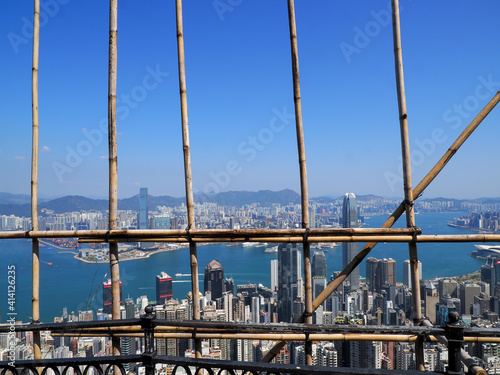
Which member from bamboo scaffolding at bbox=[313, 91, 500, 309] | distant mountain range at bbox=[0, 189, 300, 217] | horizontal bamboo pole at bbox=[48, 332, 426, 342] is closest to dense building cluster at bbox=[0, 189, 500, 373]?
horizontal bamboo pole at bbox=[48, 332, 426, 342]

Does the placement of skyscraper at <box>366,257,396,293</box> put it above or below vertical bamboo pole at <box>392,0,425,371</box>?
below

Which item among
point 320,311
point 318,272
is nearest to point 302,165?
point 318,272

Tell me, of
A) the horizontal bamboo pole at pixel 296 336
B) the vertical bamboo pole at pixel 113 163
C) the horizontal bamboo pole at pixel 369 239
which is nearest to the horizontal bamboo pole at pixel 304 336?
the horizontal bamboo pole at pixel 296 336

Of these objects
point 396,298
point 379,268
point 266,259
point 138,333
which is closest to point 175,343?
point 138,333

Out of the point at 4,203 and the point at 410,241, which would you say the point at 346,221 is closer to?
the point at 410,241

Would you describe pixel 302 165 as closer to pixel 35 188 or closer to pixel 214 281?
pixel 35 188

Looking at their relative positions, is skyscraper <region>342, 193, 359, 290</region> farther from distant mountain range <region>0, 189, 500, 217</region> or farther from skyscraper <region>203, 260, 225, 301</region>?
skyscraper <region>203, 260, 225, 301</region>

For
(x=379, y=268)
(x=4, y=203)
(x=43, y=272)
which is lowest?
(x=43, y=272)
